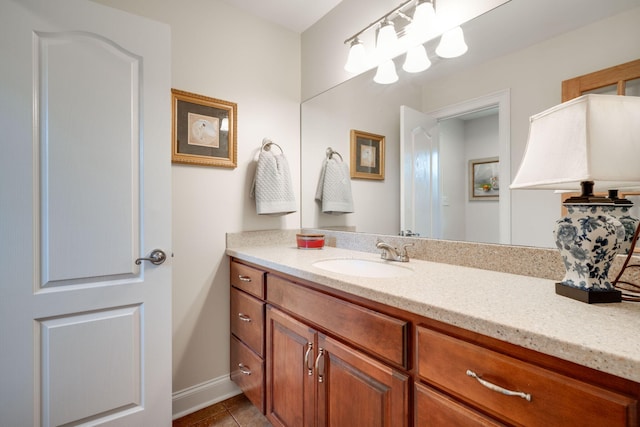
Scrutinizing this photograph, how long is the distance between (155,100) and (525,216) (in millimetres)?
1586

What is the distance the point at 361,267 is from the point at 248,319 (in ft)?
2.19

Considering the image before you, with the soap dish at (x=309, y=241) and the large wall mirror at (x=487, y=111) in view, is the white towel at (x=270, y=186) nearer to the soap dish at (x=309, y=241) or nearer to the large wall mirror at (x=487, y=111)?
the soap dish at (x=309, y=241)

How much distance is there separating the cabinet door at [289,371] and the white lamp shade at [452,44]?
1306 mm

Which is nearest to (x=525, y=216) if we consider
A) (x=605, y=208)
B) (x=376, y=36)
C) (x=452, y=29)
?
(x=605, y=208)

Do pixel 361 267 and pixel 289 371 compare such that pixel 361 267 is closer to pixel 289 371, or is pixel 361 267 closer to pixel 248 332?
pixel 289 371

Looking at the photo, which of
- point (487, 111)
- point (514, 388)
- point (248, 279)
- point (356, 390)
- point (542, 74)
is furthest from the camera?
point (248, 279)

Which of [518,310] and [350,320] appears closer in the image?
[518,310]

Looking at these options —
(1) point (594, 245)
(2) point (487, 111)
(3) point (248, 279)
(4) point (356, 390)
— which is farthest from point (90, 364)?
(2) point (487, 111)

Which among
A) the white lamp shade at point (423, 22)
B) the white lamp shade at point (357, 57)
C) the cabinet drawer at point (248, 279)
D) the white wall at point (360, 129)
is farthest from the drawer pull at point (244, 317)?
the white lamp shade at point (423, 22)

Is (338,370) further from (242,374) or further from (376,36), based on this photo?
(376,36)

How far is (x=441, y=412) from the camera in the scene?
713 millimetres

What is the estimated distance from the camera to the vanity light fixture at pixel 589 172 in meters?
0.64

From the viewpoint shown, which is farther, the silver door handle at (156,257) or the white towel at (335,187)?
the white towel at (335,187)

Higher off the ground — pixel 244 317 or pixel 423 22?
pixel 423 22
